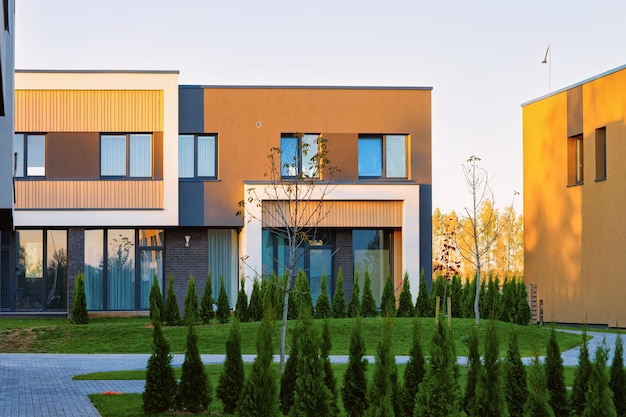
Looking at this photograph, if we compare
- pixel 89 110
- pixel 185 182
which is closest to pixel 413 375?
pixel 185 182

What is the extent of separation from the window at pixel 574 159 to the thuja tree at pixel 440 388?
77.6 feet

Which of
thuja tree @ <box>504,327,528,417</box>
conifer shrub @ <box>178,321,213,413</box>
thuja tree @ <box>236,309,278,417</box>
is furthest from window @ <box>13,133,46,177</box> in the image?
thuja tree @ <box>504,327,528,417</box>

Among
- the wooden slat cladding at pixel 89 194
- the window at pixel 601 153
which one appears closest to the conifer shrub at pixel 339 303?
the wooden slat cladding at pixel 89 194

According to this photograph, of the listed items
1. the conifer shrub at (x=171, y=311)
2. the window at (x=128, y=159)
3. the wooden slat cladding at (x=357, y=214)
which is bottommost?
the conifer shrub at (x=171, y=311)

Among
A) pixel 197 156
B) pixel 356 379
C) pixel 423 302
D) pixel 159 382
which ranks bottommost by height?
pixel 423 302

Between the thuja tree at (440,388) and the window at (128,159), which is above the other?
the window at (128,159)

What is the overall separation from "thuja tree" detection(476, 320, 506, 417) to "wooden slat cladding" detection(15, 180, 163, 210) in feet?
70.3

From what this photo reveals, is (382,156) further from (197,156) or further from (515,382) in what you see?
(515,382)

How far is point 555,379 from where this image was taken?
11164 mm

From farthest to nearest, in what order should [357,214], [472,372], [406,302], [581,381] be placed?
[357,214] → [406,302] → [472,372] → [581,381]

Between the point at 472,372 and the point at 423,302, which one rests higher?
the point at 472,372

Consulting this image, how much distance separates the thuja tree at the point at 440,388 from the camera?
32.2ft

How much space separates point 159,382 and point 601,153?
2173cm

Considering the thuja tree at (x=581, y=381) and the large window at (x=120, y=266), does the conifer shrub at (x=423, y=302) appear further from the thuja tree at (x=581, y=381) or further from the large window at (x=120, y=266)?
the thuja tree at (x=581, y=381)
